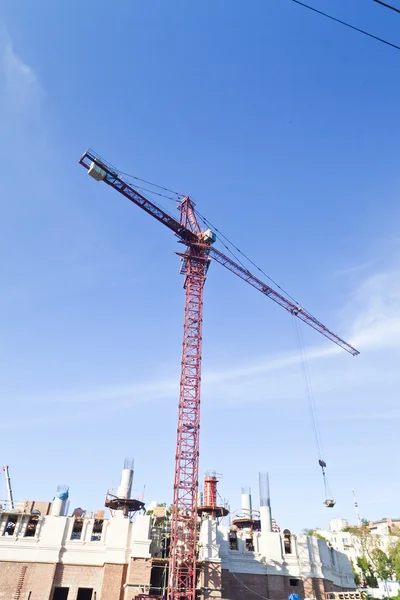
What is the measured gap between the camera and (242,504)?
1951 inches

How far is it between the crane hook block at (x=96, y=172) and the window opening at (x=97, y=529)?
115 ft

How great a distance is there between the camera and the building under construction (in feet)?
122

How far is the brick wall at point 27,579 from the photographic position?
119 ft

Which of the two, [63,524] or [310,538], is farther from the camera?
[310,538]

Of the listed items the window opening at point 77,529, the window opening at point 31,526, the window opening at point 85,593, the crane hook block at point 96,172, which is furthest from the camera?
the crane hook block at point 96,172

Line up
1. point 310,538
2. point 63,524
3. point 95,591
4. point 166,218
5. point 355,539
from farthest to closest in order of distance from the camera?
point 355,539, point 166,218, point 310,538, point 63,524, point 95,591

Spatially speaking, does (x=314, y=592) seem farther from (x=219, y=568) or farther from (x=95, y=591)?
(x=95, y=591)

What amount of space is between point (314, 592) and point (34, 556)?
26285 mm

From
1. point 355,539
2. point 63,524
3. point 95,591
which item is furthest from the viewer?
point 355,539

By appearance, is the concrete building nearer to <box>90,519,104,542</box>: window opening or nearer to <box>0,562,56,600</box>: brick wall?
<box>90,519,104,542</box>: window opening

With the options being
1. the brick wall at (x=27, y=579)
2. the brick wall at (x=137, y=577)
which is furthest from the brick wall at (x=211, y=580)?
the brick wall at (x=27, y=579)

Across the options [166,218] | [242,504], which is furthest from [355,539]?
[166,218]

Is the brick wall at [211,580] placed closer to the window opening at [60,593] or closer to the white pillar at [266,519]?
the white pillar at [266,519]

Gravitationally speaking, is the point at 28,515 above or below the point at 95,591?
above
